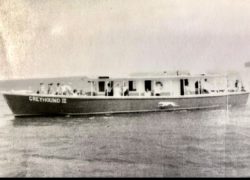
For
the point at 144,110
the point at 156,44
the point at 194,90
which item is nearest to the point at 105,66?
the point at 156,44

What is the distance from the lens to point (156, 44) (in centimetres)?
338

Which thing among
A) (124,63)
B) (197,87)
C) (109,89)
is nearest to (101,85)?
(109,89)

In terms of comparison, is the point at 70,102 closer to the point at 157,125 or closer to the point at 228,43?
the point at 157,125

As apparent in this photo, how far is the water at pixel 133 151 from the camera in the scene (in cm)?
309

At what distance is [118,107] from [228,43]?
2118 millimetres

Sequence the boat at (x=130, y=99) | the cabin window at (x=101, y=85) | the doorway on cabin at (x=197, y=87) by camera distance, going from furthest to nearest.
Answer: the doorway on cabin at (x=197, y=87), the boat at (x=130, y=99), the cabin window at (x=101, y=85)

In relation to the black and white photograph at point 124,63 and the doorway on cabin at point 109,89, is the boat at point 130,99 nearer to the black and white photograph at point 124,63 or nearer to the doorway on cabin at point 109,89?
the doorway on cabin at point 109,89

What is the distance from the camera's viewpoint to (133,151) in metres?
3.32

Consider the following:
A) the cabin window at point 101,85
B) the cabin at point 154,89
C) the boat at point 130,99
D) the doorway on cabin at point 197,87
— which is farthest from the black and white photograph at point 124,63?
the doorway on cabin at point 197,87

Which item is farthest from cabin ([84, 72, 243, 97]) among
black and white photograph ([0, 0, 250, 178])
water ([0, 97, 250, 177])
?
water ([0, 97, 250, 177])

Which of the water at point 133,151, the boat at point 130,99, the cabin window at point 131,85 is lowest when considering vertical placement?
the water at point 133,151

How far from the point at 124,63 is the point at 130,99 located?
1.70 metres

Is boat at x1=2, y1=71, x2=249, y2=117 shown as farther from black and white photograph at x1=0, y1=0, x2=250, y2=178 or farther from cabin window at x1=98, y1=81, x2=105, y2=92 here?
black and white photograph at x1=0, y1=0, x2=250, y2=178

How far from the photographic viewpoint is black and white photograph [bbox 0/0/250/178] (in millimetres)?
3152
